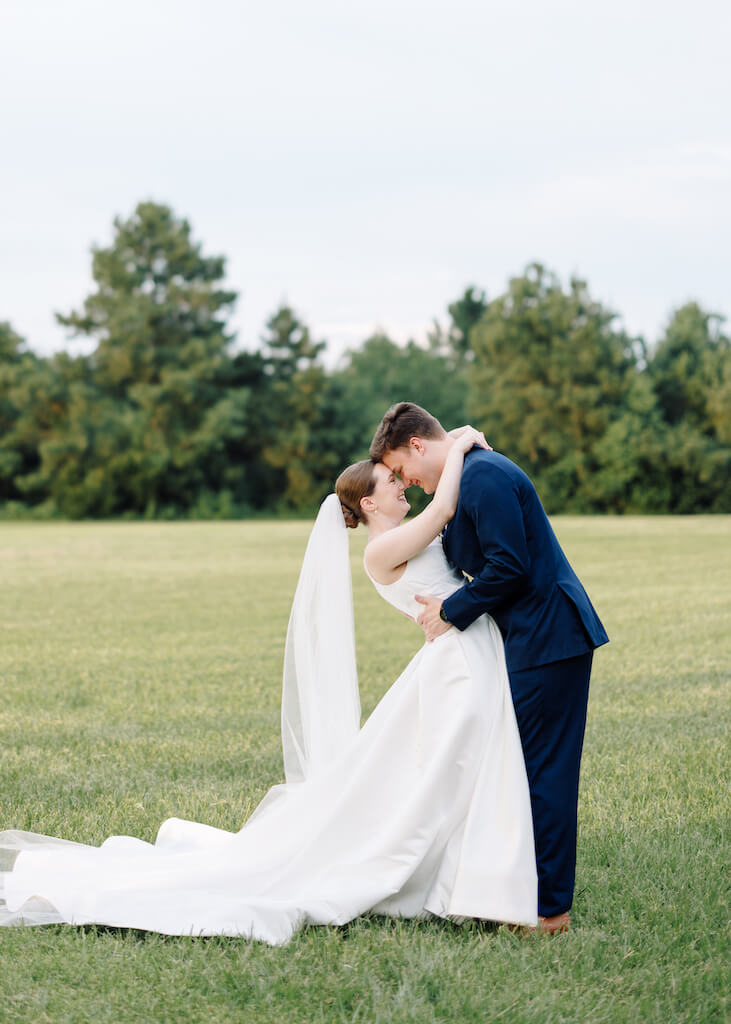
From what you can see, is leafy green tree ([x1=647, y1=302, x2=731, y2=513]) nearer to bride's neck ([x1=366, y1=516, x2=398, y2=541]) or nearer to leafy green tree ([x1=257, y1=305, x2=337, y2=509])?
leafy green tree ([x1=257, y1=305, x2=337, y2=509])

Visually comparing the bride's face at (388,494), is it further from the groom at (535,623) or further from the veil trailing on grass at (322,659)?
the veil trailing on grass at (322,659)

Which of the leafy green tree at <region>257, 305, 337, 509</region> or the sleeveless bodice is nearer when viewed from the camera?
the sleeveless bodice

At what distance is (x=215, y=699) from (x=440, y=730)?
5.92m

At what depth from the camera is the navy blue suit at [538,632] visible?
4141 millimetres

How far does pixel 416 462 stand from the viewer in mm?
4379

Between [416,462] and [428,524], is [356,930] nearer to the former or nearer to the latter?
[428,524]

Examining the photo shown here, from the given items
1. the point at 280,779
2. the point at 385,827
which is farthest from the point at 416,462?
the point at 280,779

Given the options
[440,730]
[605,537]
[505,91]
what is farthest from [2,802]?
[605,537]

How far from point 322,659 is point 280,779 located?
2.25 metres

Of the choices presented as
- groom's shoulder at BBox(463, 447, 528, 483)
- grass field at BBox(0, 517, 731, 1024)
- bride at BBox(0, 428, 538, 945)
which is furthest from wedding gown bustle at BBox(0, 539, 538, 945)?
groom's shoulder at BBox(463, 447, 528, 483)

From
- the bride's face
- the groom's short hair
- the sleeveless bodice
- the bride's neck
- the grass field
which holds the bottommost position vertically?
the grass field

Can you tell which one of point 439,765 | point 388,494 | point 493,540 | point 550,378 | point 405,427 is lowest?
point 439,765

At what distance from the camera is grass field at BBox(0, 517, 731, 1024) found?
3.63m

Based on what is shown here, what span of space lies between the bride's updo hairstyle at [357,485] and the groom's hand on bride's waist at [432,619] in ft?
1.66
